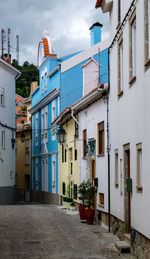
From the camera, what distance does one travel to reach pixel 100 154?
Answer: 1748 cm

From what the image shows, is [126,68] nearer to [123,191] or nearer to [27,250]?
[123,191]

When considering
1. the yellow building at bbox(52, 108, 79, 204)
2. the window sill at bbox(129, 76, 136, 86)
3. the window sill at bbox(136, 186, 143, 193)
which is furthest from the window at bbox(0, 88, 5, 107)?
the window sill at bbox(136, 186, 143, 193)

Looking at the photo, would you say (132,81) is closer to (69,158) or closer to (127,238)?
(127,238)

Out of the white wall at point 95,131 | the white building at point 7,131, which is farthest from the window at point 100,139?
the white building at point 7,131

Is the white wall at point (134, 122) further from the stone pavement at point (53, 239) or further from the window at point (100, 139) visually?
the window at point (100, 139)

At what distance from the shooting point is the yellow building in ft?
75.0

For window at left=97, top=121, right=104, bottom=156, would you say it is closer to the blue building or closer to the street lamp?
the blue building

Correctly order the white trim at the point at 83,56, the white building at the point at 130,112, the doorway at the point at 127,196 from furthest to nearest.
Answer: the white trim at the point at 83,56 < the doorway at the point at 127,196 < the white building at the point at 130,112

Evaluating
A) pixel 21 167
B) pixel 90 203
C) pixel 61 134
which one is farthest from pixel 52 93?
pixel 21 167

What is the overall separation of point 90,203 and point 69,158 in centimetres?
758

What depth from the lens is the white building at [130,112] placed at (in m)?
9.80

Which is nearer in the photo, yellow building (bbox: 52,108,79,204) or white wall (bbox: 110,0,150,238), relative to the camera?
white wall (bbox: 110,0,150,238)

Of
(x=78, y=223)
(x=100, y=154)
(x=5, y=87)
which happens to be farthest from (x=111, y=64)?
(x=5, y=87)

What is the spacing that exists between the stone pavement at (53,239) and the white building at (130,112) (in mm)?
871
